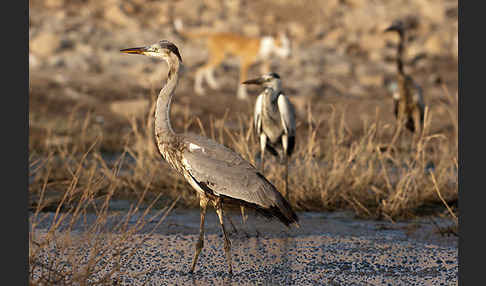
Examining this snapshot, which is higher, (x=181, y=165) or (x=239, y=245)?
(x=181, y=165)

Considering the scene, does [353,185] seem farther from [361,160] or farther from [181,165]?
[181,165]

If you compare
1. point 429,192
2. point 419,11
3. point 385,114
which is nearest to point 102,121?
point 385,114

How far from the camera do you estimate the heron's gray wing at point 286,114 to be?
25.9ft

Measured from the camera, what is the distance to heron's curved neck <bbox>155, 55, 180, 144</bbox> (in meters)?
5.45

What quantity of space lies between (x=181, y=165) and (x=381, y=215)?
9.24ft

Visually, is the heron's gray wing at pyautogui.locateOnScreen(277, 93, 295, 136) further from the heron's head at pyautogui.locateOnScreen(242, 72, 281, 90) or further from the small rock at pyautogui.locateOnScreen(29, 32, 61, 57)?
the small rock at pyautogui.locateOnScreen(29, 32, 61, 57)

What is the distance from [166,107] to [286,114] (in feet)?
8.45

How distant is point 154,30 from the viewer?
66.8 ft

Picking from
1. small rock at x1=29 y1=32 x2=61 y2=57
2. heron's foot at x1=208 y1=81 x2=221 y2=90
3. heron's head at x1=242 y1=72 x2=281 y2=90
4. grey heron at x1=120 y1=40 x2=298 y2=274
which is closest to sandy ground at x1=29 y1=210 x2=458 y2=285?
grey heron at x1=120 y1=40 x2=298 y2=274

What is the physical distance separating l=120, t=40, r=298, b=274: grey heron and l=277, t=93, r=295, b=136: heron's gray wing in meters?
2.39

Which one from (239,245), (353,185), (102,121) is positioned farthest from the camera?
(102,121)

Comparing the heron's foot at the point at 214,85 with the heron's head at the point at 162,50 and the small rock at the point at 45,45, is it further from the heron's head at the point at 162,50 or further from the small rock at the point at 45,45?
the heron's head at the point at 162,50

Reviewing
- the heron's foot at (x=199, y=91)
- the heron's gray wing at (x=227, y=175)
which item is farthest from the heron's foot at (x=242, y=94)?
the heron's gray wing at (x=227, y=175)

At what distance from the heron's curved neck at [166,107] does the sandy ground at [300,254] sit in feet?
2.95
